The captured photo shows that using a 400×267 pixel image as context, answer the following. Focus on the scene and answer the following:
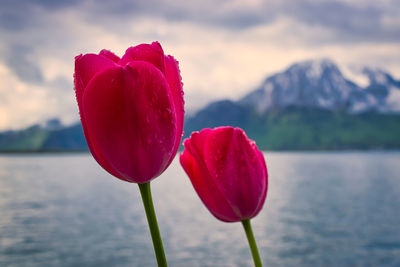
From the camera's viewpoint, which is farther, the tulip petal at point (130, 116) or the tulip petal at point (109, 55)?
the tulip petal at point (109, 55)

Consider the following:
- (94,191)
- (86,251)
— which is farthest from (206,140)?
(94,191)

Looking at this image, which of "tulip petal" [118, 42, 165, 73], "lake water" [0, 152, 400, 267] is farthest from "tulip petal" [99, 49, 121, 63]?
"lake water" [0, 152, 400, 267]

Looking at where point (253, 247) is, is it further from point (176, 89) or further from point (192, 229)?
point (192, 229)

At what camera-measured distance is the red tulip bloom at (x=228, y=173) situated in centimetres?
103

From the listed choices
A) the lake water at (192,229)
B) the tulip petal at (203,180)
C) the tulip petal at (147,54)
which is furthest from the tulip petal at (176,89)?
the lake water at (192,229)

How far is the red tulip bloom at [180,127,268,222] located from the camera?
3.39ft

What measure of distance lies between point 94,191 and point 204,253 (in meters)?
79.3

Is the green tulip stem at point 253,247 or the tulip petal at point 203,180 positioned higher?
the tulip petal at point 203,180

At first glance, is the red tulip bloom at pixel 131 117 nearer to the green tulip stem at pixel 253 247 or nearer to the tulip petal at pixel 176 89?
the tulip petal at pixel 176 89

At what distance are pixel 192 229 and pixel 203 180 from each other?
81694 millimetres

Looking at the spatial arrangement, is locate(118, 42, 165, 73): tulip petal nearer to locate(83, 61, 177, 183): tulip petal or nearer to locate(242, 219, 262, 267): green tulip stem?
locate(83, 61, 177, 183): tulip petal

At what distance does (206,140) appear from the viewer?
106 cm

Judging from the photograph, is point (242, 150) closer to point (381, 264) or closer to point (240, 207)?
point (240, 207)

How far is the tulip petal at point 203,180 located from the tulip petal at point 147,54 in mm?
236
